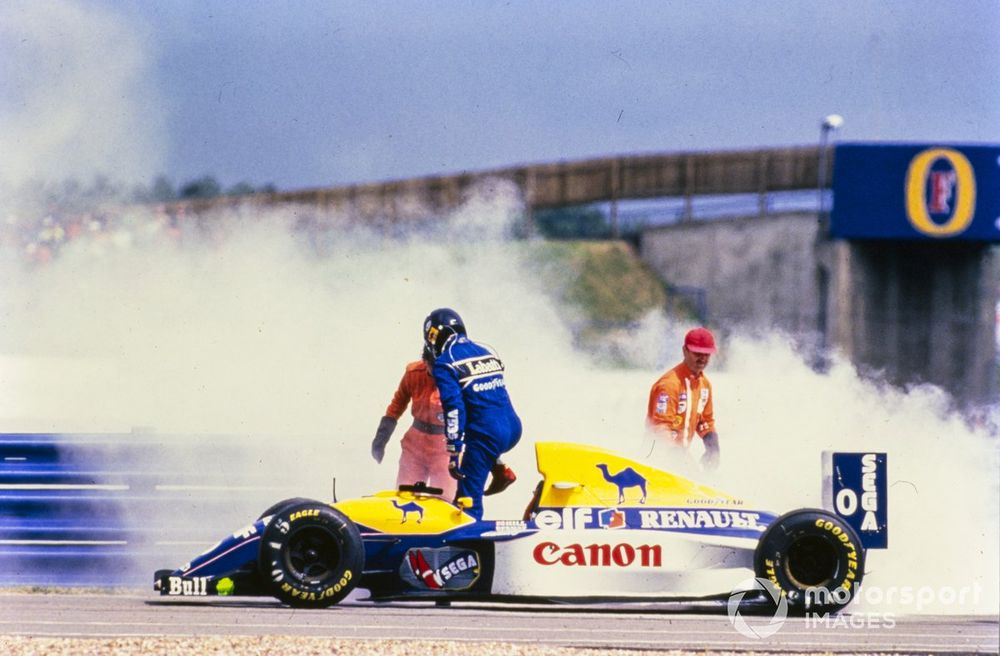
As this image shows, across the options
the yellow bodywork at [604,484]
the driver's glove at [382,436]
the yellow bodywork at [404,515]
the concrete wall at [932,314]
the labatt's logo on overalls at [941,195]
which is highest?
the labatt's logo on overalls at [941,195]

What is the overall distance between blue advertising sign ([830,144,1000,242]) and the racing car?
17.3 meters

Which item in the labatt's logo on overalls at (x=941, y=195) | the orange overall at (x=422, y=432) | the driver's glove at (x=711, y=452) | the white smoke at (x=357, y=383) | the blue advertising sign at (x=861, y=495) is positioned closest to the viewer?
the blue advertising sign at (x=861, y=495)

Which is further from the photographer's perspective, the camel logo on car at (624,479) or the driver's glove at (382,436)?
the driver's glove at (382,436)

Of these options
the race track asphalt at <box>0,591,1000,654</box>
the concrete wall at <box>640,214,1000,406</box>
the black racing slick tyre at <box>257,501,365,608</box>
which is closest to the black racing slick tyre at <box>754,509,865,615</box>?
the race track asphalt at <box>0,591,1000,654</box>

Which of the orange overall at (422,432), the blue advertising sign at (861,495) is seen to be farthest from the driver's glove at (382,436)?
the blue advertising sign at (861,495)

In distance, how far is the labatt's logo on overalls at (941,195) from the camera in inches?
1016

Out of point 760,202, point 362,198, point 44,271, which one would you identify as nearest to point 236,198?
point 44,271

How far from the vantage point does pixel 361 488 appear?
12.9m

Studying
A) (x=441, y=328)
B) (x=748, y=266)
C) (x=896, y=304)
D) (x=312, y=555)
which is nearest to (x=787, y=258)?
(x=748, y=266)

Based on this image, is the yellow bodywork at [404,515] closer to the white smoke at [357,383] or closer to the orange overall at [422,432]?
the orange overall at [422,432]

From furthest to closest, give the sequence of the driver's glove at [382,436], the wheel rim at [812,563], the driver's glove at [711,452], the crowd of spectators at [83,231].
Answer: the crowd of spectators at [83,231]
the driver's glove at [711,452]
the driver's glove at [382,436]
the wheel rim at [812,563]

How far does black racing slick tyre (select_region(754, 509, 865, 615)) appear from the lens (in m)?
9.46

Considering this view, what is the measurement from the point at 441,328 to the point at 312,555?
5.23 feet

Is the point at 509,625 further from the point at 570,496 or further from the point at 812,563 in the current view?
the point at 812,563
